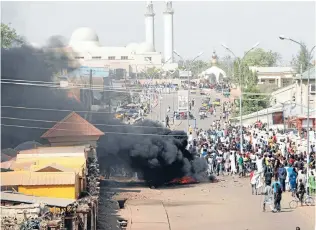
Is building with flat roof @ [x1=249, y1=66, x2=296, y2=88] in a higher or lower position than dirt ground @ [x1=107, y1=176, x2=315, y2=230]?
higher

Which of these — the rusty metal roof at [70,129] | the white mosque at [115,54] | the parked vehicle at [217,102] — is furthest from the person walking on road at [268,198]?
the white mosque at [115,54]

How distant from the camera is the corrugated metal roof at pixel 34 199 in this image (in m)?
14.7

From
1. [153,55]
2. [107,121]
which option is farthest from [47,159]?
[153,55]

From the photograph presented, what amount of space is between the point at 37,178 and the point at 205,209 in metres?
7.23

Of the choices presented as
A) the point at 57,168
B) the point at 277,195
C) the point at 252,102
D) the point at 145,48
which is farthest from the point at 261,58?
the point at 57,168

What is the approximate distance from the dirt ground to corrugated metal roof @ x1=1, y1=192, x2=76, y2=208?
4.26m

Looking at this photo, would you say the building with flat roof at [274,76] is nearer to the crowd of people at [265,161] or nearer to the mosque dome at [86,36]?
the mosque dome at [86,36]

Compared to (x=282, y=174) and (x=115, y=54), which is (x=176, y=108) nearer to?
(x=282, y=174)

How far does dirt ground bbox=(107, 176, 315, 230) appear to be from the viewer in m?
20.2

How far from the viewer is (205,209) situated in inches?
902

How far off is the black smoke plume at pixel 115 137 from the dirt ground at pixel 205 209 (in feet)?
2.41

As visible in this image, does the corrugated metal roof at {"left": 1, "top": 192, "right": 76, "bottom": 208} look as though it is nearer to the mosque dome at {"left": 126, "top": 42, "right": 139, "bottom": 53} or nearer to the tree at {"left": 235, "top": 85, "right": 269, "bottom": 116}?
the tree at {"left": 235, "top": 85, "right": 269, "bottom": 116}

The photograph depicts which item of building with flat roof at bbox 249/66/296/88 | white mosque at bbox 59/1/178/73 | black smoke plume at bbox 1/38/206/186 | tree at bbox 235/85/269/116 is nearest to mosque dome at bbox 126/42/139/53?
white mosque at bbox 59/1/178/73

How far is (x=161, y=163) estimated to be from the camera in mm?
27141
